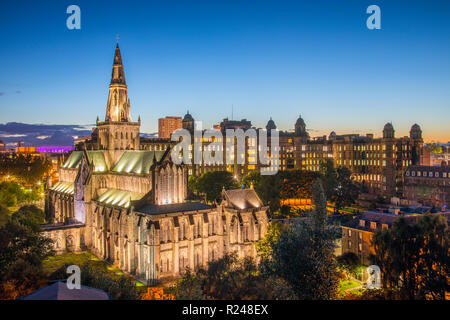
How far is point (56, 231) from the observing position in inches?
2803

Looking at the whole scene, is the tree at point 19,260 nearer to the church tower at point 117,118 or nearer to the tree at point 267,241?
the church tower at point 117,118

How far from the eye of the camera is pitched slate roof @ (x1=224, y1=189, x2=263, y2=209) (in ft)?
203

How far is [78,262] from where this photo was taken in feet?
217

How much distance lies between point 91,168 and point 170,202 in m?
21.1

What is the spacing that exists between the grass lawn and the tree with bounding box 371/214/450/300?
3964cm

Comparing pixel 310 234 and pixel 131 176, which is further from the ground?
pixel 131 176

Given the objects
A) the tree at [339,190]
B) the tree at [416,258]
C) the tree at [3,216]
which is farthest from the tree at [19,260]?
the tree at [339,190]

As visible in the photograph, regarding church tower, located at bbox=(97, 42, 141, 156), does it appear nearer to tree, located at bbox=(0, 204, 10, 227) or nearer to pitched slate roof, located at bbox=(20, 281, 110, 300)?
tree, located at bbox=(0, 204, 10, 227)

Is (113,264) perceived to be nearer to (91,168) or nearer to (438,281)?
(91,168)

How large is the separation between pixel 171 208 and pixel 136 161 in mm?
14975

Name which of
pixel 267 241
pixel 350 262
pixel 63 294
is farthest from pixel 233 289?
pixel 350 262

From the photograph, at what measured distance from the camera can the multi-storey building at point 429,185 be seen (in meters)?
120

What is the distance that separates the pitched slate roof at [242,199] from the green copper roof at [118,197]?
15.7m
